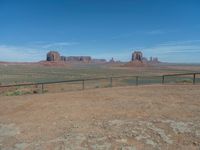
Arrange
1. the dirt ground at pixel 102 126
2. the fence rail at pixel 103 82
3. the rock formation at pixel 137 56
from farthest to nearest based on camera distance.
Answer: the rock formation at pixel 137 56, the fence rail at pixel 103 82, the dirt ground at pixel 102 126

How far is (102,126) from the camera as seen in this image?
5.95 metres

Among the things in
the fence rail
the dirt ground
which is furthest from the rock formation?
the dirt ground

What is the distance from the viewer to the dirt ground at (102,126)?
15.8 feet

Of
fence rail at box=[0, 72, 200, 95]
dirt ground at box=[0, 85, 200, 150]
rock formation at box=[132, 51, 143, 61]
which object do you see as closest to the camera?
dirt ground at box=[0, 85, 200, 150]

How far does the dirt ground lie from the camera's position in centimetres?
482

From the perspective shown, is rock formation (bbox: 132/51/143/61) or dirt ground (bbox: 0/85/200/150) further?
rock formation (bbox: 132/51/143/61)

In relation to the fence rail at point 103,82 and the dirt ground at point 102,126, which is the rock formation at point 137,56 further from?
the dirt ground at point 102,126

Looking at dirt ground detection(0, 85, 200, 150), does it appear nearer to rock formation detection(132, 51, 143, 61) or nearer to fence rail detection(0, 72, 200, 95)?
fence rail detection(0, 72, 200, 95)

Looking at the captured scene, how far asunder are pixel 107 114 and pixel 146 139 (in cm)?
242

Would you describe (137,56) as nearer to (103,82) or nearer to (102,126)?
(103,82)

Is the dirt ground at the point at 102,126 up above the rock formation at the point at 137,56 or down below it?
below

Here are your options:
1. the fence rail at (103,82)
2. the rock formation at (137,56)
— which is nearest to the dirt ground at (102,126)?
the fence rail at (103,82)

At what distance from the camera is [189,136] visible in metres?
5.14

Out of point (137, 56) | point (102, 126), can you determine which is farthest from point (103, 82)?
point (137, 56)
